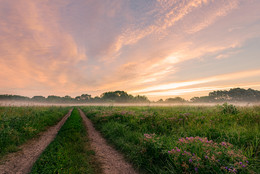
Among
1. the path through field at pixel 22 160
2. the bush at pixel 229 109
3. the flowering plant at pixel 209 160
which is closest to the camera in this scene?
the flowering plant at pixel 209 160

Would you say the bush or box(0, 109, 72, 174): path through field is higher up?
the bush

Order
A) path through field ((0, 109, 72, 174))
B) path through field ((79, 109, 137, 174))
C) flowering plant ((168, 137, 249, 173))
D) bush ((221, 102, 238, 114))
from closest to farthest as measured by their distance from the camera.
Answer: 1. flowering plant ((168, 137, 249, 173))
2. path through field ((79, 109, 137, 174))
3. path through field ((0, 109, 72, 174))
4. bush ((221, 102, 238, 114))

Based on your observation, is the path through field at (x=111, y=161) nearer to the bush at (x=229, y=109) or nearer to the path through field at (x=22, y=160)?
the path through field at (x=22, y=160)

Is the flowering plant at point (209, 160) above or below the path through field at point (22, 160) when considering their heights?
above

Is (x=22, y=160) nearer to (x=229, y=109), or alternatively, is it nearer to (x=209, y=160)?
(x=209, y=160)

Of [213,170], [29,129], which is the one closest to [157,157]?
[213,170]

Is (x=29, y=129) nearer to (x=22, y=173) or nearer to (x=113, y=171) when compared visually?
(x=22, y=173)

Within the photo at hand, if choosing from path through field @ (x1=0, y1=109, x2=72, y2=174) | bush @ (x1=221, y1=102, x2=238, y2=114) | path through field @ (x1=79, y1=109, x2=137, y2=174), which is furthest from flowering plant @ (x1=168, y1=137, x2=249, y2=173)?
bush @ (x1=221, y1=102, x2=238, y2=114)

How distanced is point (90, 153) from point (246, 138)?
7018 mm


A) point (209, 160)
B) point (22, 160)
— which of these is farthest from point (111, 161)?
point (22, 160)

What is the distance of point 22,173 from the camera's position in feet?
14.5

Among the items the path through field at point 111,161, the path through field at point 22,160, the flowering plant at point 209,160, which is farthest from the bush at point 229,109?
the path through field at point 22,160

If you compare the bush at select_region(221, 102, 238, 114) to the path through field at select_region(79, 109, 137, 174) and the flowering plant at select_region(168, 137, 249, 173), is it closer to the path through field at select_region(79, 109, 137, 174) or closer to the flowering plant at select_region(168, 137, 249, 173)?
the flowering plant at select_region(168, 137, 249, 173)

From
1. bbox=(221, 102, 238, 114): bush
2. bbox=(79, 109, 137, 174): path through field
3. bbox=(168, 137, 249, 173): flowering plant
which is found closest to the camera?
bbox=(168, 137, 249, 173): flowering plant
